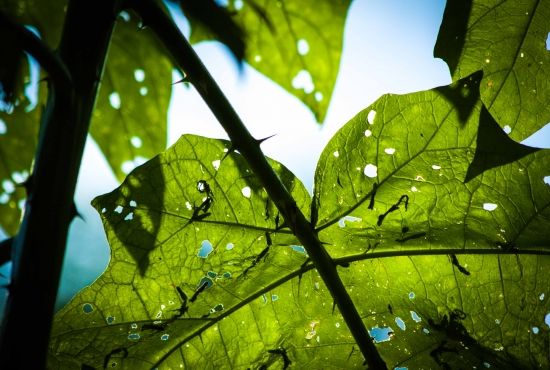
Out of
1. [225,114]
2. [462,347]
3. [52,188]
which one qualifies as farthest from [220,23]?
[462,347]

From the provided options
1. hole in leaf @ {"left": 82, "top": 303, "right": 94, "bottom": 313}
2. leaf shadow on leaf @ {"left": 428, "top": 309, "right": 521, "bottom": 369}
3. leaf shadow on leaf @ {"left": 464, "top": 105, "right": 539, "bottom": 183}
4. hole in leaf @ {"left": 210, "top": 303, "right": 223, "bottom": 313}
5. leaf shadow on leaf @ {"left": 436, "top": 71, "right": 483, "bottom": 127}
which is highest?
leaf shadow on leaf @ {"left": 436, "top": 71, "right": 483, "bottom": 127}

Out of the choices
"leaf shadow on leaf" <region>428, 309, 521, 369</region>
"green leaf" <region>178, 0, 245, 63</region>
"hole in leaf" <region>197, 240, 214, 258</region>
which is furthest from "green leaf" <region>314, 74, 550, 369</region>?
"green leaf" <region>178, 0, 245, 63</region>

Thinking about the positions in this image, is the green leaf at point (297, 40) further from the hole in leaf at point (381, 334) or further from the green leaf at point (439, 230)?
the hole in leaf at point (381, 334)

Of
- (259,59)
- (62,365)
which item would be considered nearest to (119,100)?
(259,59)

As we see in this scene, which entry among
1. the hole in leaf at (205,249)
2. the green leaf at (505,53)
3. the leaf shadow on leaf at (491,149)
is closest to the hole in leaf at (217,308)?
the hole in leaf at (205,249)

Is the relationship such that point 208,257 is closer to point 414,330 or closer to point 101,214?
point 101,214

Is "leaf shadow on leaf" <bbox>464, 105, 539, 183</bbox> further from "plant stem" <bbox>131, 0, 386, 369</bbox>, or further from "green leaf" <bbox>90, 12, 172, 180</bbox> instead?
"green leaf" <bbox>90, 12, 172, 180</bbox>
